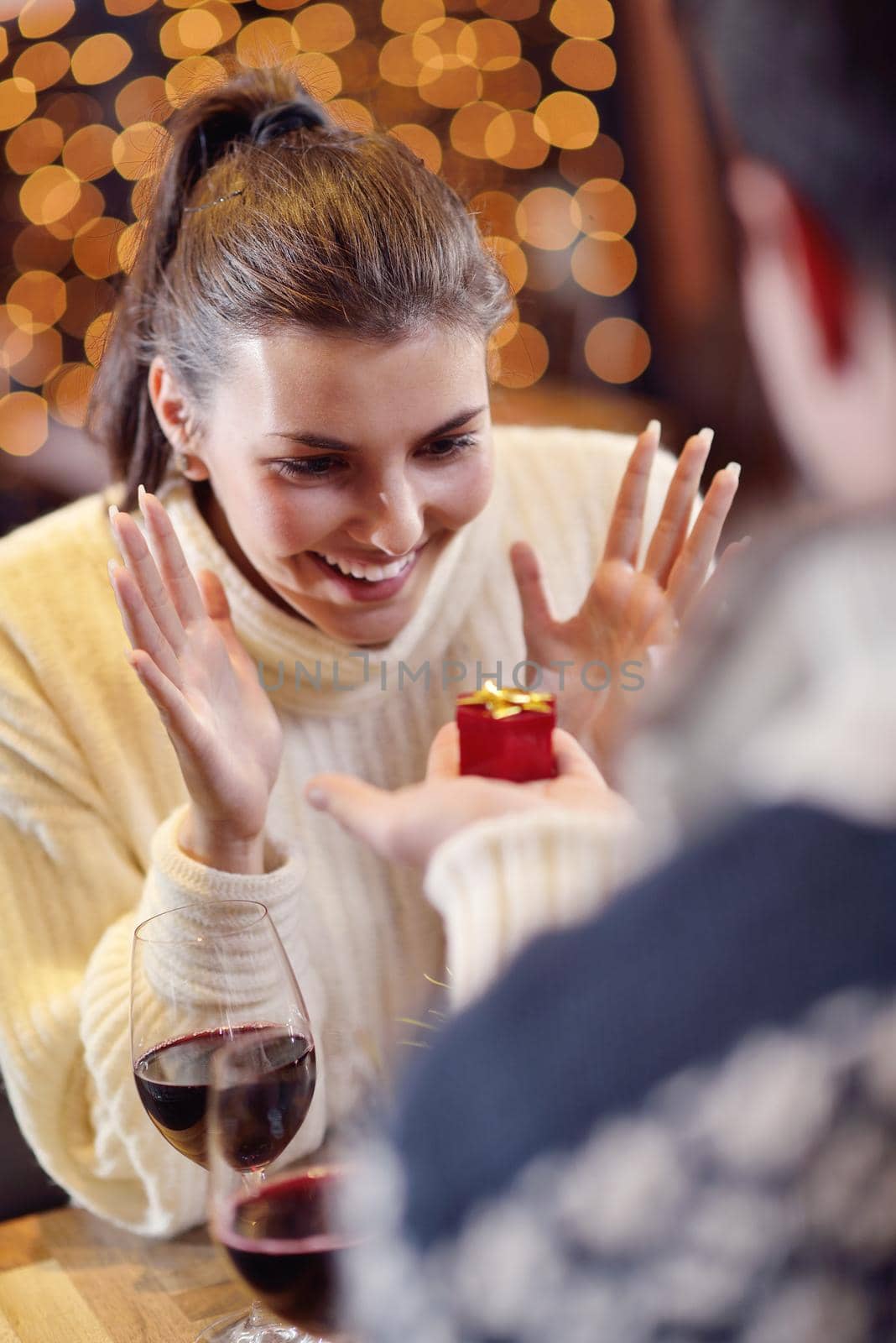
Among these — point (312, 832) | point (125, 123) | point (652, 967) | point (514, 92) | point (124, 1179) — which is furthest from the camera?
point (514, 92)

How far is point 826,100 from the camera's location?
1.29 feet

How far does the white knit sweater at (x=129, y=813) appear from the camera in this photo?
1.03 meters

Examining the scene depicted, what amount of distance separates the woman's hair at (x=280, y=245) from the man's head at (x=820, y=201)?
20.4 inches

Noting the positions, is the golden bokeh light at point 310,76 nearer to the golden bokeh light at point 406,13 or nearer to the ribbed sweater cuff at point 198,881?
the ribbed sweater cuff at point 198,881

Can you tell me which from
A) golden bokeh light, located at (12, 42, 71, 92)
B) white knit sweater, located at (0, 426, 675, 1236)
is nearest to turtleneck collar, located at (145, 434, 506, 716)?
white knit sweater, located at (0, 426, 675, 1236)

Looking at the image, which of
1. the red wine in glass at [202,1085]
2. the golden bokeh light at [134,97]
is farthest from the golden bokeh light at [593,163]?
the red wine in glass at [202,1085]

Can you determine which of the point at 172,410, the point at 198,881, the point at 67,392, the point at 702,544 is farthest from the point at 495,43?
the point at 198,881

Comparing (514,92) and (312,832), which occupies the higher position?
(514,92)

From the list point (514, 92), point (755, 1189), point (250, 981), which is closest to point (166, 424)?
point (250, 981)

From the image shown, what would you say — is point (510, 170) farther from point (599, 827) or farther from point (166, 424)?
point (599, 827)

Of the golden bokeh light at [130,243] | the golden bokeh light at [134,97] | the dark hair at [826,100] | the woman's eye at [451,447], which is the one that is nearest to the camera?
the dark hair at [826,100]

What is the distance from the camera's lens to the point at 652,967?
0.39 meters

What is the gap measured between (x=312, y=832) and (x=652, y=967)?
2.71 feet

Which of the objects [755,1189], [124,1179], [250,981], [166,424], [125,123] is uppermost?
[125,123]
